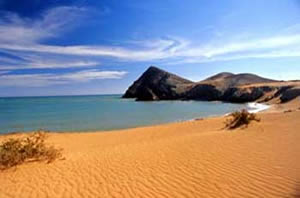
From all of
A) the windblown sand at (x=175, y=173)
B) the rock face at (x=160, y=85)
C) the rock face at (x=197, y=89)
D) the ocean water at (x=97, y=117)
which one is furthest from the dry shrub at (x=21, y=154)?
the rock face at (x=160, y=85)

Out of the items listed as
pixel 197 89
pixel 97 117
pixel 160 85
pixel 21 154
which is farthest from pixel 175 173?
pixel 160 85

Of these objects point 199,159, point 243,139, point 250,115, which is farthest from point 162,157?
point 250,115

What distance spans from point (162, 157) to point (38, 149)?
4364mm

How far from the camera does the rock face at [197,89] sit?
61.8m

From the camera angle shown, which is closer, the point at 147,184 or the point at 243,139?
the point at 147,184

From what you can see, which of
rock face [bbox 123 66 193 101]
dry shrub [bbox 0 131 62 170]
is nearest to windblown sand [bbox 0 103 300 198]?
dry shrub [bbox 0 131 62 170]

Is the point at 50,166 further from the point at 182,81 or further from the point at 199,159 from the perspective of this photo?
the point at 182,81

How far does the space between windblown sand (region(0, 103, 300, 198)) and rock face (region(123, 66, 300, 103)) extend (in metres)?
49.9

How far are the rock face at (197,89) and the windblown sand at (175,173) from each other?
164 ft

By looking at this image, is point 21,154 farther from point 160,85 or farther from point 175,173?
point 160,85

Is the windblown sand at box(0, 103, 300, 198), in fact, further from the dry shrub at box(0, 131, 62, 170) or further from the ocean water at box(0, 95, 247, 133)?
the ocean water at box(0, 95, 247, 133)

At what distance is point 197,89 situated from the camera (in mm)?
82438

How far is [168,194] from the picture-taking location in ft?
18.9

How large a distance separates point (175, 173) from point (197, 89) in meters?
76.7
